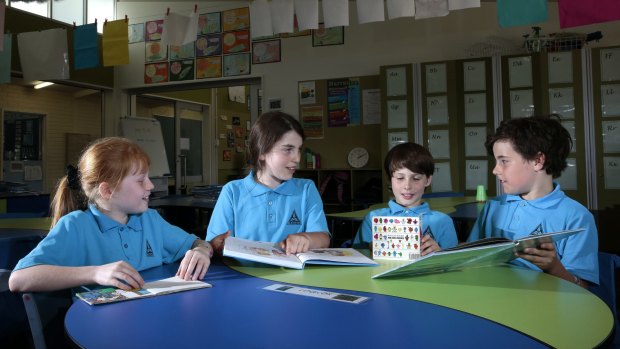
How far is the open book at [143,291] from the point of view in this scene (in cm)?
88

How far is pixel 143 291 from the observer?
3.12ft

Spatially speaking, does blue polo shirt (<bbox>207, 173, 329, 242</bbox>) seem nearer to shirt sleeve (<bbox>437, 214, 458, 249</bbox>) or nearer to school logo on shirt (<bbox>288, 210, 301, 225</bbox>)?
school logo on shirt (<bbox>288, 210, 301, 225</bbox>)

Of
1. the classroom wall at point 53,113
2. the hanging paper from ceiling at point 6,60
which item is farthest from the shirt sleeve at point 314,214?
the classroom wall at point 53,113

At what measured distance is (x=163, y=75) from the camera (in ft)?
20.5

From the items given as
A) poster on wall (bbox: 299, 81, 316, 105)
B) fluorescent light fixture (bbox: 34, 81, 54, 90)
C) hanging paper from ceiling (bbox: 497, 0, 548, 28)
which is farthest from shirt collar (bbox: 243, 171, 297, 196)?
fluorescent light fixture (bbox: 34, 81, 54, 90)

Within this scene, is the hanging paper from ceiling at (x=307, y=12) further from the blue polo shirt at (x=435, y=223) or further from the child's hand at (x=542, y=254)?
the child's hand at (x=542, y=254)

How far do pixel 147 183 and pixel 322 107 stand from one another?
4.31 metres

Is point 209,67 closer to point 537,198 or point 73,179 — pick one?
point 73,179

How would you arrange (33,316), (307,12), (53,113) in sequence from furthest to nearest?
(53,113)
(307,12)
(33,316)

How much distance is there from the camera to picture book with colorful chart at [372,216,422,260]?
1295 millimetres

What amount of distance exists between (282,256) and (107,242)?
44cm

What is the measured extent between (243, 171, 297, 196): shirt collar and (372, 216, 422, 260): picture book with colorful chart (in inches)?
16.3

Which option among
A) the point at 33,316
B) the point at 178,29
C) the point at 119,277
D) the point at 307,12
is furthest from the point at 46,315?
the point at 178,29

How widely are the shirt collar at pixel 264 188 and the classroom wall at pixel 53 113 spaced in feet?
15.0
